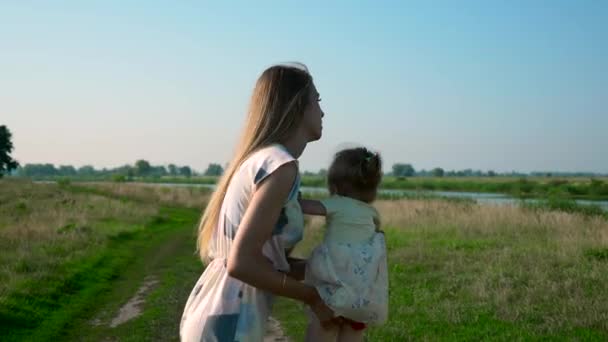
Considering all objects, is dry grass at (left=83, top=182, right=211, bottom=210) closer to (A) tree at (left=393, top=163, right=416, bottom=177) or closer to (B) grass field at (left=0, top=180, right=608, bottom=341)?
(B) grass field at (left=0, top=180, right=608, bottom=341)

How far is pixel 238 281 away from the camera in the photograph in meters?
2.10

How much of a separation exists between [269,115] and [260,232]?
1.36 ft

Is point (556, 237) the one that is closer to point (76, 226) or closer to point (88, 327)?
point (88, 327)

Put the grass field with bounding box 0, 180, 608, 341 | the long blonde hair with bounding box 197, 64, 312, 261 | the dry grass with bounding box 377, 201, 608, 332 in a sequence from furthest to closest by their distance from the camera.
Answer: the dry grass with bounding box 377, 201, 608, 332
the grass field with bounding box 0, 180, 608, 341
the long blonde hair with bounding box 197, 64, 312, 261

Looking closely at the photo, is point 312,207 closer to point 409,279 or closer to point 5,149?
point 409,279

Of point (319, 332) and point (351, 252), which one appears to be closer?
point (351, 252)

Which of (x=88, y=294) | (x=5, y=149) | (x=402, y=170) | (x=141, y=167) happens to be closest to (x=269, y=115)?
(x=88, y=294)

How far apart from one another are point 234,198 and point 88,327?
7.27 meters

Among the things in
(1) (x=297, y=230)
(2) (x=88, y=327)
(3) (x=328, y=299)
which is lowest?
(2) (x=88, y=327)

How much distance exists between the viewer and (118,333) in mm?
8219

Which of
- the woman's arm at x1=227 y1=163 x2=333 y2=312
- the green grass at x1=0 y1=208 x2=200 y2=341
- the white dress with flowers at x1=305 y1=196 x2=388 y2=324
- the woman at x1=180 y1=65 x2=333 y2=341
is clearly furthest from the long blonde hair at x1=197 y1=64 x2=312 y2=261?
the green grass at x1=0 y1=208 x2=200 y2=341

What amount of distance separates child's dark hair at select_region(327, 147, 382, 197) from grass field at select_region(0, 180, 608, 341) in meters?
4.83

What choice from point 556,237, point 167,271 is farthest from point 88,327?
point 556,237

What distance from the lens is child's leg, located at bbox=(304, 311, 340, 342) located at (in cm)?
254
